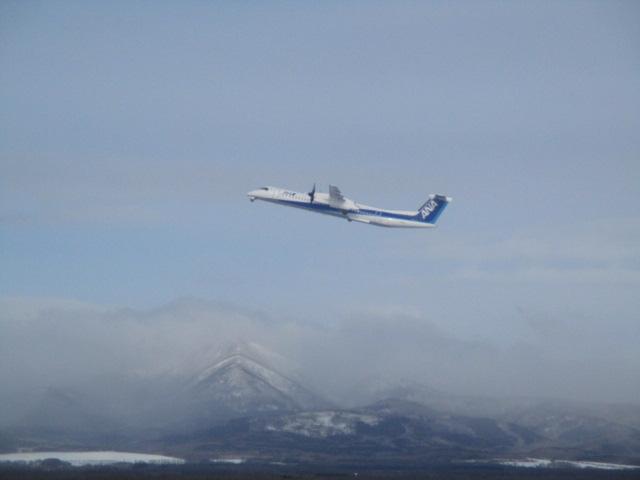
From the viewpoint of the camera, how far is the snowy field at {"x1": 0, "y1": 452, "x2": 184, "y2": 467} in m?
142

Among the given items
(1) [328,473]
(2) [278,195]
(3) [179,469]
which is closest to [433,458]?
(1) [328,473]

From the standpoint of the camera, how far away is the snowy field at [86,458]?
5610 inches

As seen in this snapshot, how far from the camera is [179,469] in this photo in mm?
147250

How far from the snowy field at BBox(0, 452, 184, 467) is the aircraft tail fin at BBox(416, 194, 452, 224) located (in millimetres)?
75000

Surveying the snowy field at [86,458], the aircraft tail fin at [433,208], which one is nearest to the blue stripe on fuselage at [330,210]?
the aircraft tail fin at [433,208]

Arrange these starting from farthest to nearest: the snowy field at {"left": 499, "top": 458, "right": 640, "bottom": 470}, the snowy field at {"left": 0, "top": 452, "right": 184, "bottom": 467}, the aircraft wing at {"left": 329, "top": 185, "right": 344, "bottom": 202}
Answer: the snowy field at {"left": 499, "top": 458, "right": 640, "bottom": 470} < the snowy field at {"left": 0, "top": 452, "right": 184, "bottom": 467} < the aircraft wing at {"left": 329, "top": 185, "right": 344, "bottom": 202}

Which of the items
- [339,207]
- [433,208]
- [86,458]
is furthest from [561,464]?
[86,458]

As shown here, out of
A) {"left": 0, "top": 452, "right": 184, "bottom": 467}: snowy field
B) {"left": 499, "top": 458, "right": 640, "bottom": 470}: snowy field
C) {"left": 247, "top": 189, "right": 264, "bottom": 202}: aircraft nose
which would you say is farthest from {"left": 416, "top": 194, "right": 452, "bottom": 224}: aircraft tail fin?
{"left": 0, "top": 452, "right": 184, "bottom": 467}: snowy field

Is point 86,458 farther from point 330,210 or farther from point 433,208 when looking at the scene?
point 433,208

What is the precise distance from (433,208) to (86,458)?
83.2m

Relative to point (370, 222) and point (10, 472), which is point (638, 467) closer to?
point (370, 222)

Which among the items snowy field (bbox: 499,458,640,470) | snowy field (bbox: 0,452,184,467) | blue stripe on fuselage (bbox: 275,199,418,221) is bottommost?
snowy field (bbox: 0,452,184,467)

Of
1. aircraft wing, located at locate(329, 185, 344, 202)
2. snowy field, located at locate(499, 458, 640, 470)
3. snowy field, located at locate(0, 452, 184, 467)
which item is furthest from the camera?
snowy field, located at locate(499, 458, 640, 470)

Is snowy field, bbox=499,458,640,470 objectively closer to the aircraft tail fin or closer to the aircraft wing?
the aircraft tail fin
